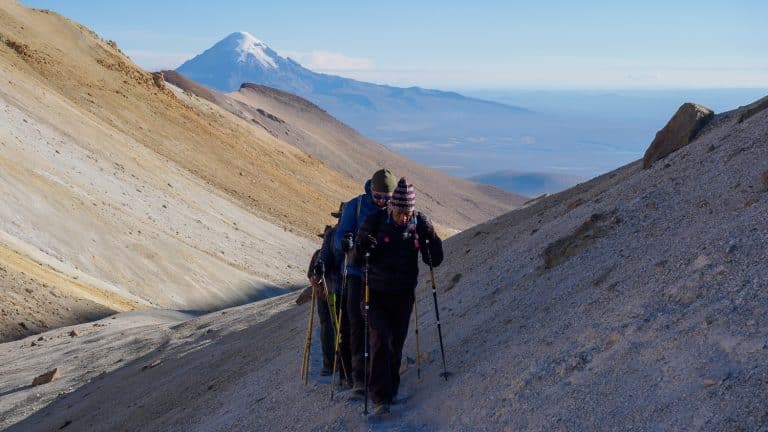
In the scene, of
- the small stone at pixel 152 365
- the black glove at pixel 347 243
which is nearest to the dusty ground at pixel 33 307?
the small stone at pixel 152 365

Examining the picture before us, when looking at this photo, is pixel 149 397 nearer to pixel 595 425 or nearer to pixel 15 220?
pixel 595 425

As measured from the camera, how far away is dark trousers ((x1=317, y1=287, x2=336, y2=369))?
813cm

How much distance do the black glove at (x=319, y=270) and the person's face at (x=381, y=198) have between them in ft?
3.78

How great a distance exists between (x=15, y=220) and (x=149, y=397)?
14.6 metres

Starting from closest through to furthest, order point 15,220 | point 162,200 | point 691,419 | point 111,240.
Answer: point 691,419 → point 15,220 → point 111,240 → point 162,200

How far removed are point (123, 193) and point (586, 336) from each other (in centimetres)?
2732

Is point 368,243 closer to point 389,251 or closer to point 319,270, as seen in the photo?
point 389,251

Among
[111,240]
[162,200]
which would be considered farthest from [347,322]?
[162,200]

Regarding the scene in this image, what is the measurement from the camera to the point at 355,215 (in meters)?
6.89

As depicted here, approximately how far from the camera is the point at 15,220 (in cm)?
2342

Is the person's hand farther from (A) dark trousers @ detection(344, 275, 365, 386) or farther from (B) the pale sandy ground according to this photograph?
(B) the pale sandy ground

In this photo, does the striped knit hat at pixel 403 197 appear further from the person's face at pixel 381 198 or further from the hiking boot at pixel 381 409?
the hiking boot at pixel 381 409

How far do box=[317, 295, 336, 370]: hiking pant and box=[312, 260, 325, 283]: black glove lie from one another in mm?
353

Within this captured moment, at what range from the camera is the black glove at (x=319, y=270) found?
760 centimetres
